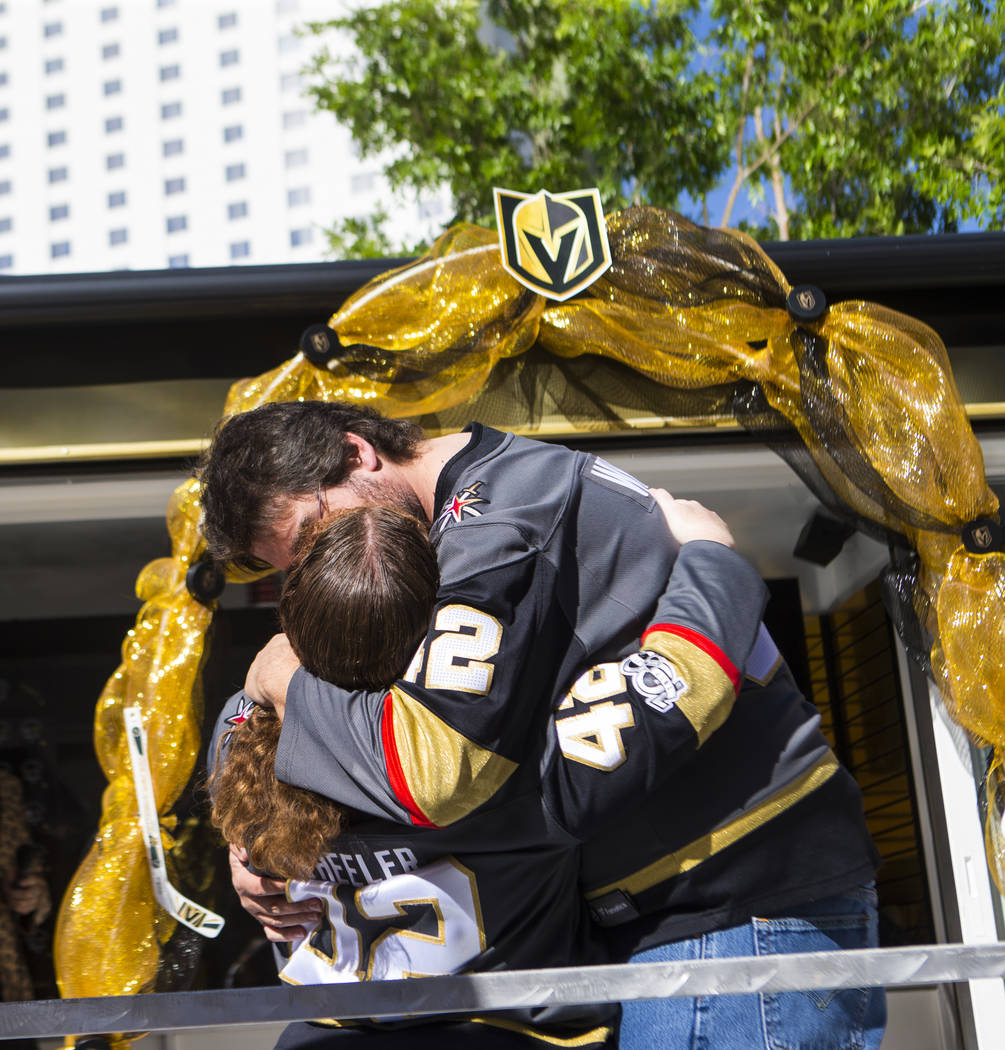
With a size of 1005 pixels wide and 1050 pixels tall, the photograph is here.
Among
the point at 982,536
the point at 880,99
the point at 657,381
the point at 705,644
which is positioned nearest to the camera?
the point at 705,644

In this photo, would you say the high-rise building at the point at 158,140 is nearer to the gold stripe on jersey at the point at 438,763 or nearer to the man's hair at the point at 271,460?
the man's hair at the point at 271,460

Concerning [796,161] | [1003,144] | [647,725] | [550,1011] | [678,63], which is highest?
[678,63]

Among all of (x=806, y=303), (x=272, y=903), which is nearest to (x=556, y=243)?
(x=806, y=303)

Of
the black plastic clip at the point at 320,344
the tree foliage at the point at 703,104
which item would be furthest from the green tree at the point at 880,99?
the black plastic clip at the point at 320,344

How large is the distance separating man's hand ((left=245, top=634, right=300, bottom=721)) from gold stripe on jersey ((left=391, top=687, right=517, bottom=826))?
242 mm

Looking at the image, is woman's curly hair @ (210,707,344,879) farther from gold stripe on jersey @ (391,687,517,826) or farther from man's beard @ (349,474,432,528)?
man's beard @ (349,474,432,528)

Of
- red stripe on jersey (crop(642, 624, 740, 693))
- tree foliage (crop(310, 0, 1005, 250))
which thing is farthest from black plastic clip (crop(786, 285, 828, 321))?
tree foliage (crop(310, 0, 1005, 250))

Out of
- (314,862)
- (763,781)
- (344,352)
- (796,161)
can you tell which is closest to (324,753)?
(314,862)

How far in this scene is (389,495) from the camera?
1.65 metres

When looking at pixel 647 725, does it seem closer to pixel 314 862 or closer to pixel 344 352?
pixel 314 862

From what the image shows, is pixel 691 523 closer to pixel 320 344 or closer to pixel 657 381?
pixel 657 381

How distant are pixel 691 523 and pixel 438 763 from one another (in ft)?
1.89

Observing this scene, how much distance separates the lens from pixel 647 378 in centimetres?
236

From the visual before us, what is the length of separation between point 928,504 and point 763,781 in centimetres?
91
